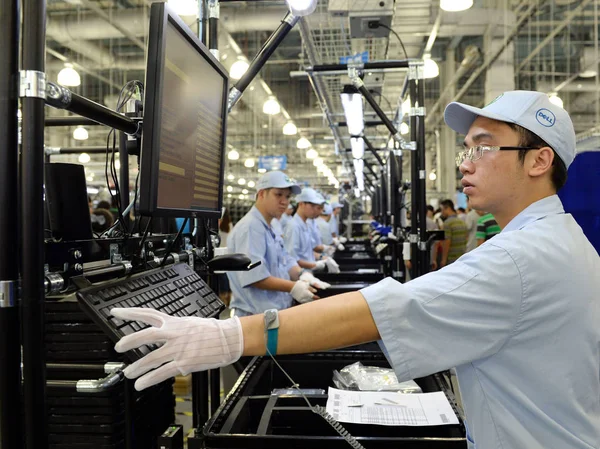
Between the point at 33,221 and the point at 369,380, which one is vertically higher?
the point at 33,221

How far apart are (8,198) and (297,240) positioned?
569cm

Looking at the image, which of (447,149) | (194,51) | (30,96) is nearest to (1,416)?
(30,96)

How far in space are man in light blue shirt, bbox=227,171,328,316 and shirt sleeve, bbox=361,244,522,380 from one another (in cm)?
214

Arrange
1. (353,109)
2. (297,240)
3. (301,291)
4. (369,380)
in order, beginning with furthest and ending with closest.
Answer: (297,240) → (353,109) → (301,291) → (369,380)

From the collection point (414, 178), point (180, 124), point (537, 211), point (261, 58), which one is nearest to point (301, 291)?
point (414, 178)

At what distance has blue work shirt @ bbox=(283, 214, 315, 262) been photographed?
644 centimetres

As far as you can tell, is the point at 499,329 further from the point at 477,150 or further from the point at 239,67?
the point at 239,67

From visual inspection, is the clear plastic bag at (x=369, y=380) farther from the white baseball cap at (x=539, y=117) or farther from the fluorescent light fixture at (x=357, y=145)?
the fluorescent light fixture at (x=357, y=145)

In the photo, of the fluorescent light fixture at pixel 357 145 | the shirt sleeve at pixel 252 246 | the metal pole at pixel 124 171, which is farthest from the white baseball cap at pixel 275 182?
the fluorescent light fixture at pixel 357 145

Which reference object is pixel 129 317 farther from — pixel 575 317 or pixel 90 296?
pixel 575 317

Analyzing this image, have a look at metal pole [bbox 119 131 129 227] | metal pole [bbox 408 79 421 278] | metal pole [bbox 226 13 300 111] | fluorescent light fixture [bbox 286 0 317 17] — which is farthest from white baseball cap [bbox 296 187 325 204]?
fluorescent light fixture [bbox 286 0 317 17]

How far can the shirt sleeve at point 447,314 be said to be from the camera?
0.97 metres

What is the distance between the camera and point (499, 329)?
1000mm

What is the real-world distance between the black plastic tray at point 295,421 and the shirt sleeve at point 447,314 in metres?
0.46
